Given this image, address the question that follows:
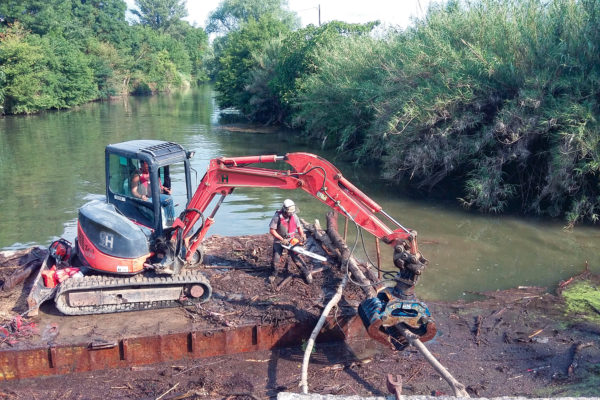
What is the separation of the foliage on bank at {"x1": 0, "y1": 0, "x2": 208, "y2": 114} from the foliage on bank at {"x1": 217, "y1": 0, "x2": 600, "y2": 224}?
31736mm

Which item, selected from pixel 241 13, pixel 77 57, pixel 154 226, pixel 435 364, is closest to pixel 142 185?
pixel 154 226

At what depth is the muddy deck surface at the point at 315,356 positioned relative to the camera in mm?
7207

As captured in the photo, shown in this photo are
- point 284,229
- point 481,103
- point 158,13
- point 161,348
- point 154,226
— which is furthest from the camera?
point 158,13

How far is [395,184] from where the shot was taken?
1975cm

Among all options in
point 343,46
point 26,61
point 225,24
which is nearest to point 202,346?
point 343,46

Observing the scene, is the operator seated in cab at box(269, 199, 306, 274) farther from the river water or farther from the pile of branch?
the river water

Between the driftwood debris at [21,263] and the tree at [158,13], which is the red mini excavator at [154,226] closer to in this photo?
the driftwood debris at [21,263]

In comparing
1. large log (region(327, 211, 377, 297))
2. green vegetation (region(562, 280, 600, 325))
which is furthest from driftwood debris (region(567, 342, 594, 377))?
large log (region(327, 211, 377, 297))

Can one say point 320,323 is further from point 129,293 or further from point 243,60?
point 243,60

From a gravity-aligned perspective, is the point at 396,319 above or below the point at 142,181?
below

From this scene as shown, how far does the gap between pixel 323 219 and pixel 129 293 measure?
8.50 meters

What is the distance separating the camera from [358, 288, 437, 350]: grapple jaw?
7312 millimetres

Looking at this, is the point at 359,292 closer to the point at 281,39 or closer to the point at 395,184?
the point at 395,184

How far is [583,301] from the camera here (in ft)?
33.4
